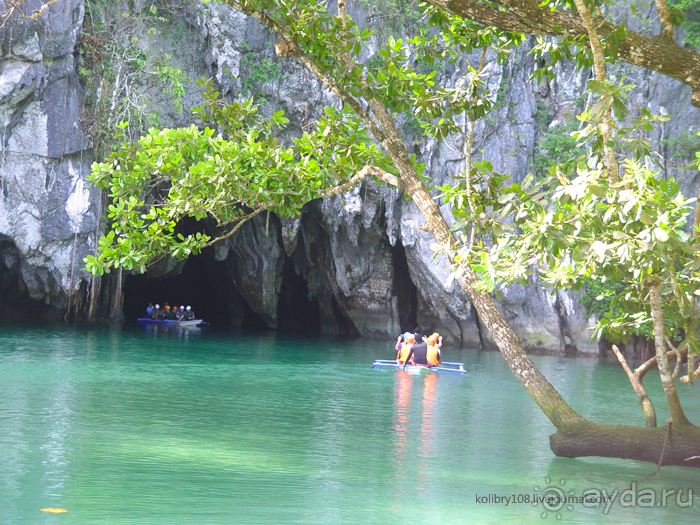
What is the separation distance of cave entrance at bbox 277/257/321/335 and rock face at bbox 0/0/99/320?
9951 millimetres

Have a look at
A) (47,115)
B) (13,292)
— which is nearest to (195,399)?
(47,115)

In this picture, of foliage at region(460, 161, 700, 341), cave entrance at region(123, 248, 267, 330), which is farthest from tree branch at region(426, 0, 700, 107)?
cave entrance at region(123, 248, 267, 330)

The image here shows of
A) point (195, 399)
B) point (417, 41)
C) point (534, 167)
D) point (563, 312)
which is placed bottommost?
point (195, 399)

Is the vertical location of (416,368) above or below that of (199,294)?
below

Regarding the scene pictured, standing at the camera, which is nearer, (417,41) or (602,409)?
(417,41)

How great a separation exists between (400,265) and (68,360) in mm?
12308

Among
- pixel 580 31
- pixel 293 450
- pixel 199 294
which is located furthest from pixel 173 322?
pixel 580 31

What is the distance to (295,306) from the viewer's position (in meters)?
28.1

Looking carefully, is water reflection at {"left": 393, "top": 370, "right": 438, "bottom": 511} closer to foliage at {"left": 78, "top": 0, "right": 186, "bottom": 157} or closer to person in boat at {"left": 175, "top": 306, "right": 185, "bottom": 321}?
foliage at {"left": 78, "top": 0, "right": 186, "bottom": 157}

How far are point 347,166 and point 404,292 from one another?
1602 cm

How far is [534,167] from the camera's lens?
1922cm

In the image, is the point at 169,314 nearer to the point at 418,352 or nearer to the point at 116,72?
the point at 116,72

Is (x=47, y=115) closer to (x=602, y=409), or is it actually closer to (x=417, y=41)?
(x=417, y=41)

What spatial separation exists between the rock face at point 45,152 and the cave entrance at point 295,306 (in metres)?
9.95
